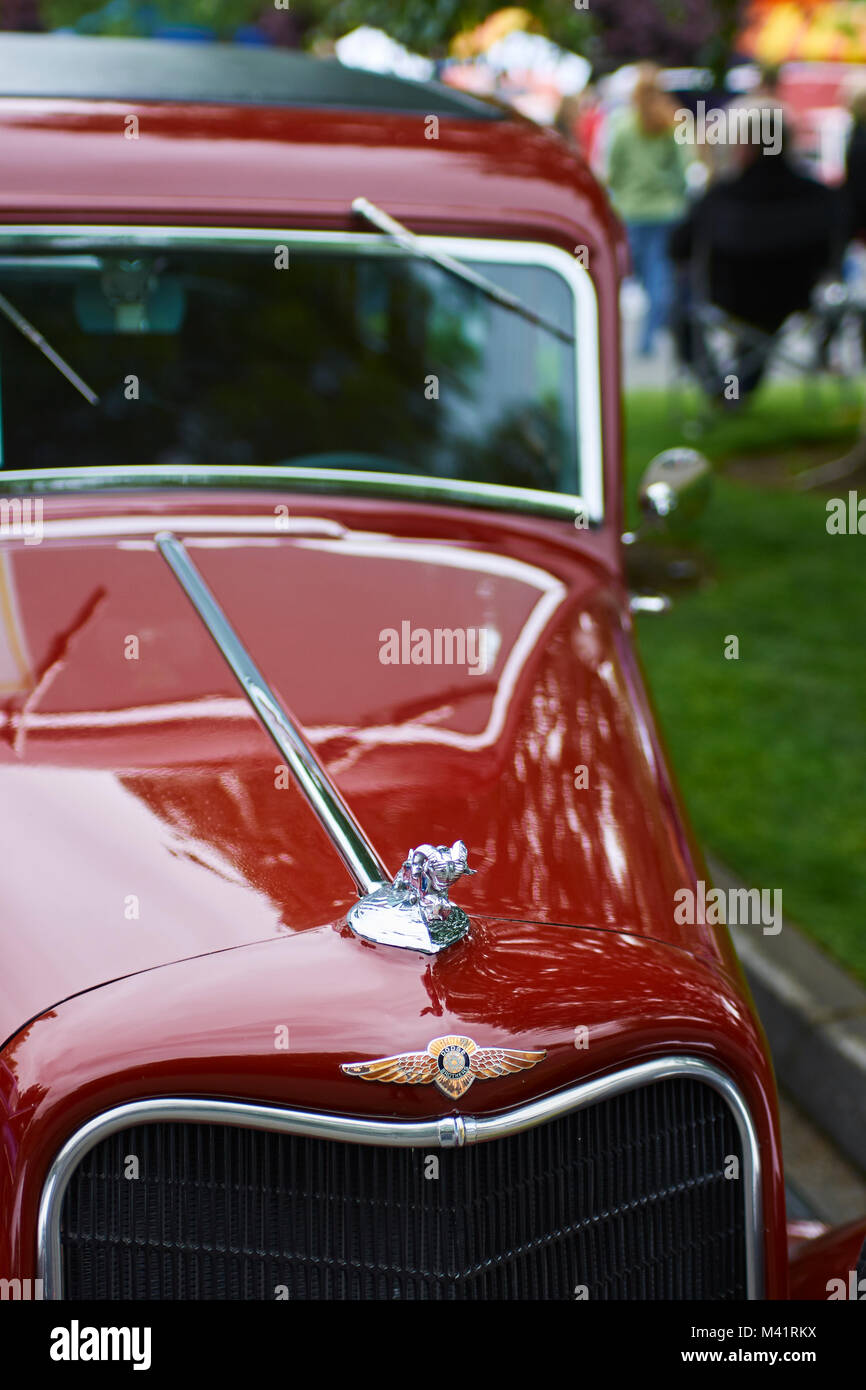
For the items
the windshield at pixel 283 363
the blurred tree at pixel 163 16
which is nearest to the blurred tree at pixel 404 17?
the blurred tree at pixel 163 16

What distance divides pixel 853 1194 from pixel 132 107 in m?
2.68

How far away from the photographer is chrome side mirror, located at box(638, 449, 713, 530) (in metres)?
3.20

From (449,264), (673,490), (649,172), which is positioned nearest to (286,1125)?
(673,490)

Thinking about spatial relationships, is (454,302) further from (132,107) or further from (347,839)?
(347,839)

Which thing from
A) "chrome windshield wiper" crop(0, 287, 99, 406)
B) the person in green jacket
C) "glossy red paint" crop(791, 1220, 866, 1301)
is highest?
the person in green jacket

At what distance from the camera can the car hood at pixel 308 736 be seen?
2.04 metres

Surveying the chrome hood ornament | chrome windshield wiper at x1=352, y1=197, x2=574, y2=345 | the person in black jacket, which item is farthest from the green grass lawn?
the chrome hood ornament

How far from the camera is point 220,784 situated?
2.22 metres

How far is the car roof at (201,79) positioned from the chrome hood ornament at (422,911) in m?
1.99

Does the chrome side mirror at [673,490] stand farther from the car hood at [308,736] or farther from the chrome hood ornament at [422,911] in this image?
the chrome hood ornament at [422,911]

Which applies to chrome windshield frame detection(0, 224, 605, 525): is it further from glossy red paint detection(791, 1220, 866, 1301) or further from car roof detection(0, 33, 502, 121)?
glossy red paint detection(791, 1220, 866, 1301)

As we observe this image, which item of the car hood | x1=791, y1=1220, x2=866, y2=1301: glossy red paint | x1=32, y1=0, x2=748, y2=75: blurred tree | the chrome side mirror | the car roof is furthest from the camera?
x1=32, y1=0, x2=748, y2=75: blurred tree

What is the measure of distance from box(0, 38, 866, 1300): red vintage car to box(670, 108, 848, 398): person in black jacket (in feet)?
18.7

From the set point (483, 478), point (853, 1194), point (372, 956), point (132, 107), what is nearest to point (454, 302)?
point (483, 478)
